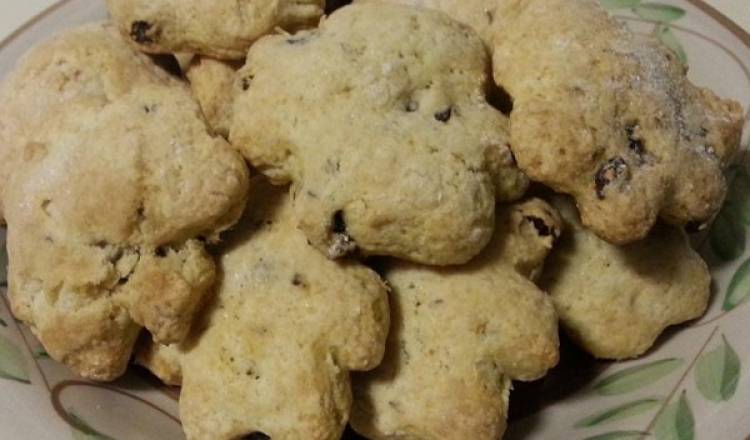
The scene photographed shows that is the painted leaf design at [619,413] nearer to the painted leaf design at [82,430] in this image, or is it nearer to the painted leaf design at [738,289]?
the painted leaf design at [738,289]

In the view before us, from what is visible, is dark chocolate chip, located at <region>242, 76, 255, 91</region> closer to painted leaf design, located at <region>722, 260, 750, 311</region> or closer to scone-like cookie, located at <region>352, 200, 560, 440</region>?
scone-like cookie, located at <region>352, 200, 560, 440</region>

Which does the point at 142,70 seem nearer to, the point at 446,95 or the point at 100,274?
the point at 100,274

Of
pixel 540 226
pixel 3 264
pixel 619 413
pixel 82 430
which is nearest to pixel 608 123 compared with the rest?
pixel 540 226

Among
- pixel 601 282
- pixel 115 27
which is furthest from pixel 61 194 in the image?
pixel 601 282

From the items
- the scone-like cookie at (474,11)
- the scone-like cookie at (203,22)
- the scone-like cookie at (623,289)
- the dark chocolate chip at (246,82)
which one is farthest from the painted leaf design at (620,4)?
the dark chocolate chip at (246,82)

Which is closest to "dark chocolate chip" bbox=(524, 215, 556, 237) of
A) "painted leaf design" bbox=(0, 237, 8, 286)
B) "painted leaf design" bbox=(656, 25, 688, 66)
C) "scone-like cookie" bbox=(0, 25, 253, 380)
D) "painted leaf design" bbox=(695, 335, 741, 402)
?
"painted leaf design" bbox=(695, 335, 741, 402)

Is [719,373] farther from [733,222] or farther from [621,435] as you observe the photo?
[733,222]

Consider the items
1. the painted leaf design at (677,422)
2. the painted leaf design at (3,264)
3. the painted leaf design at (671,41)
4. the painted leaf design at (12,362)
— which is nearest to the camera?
the painted leaf design at (677,422)
